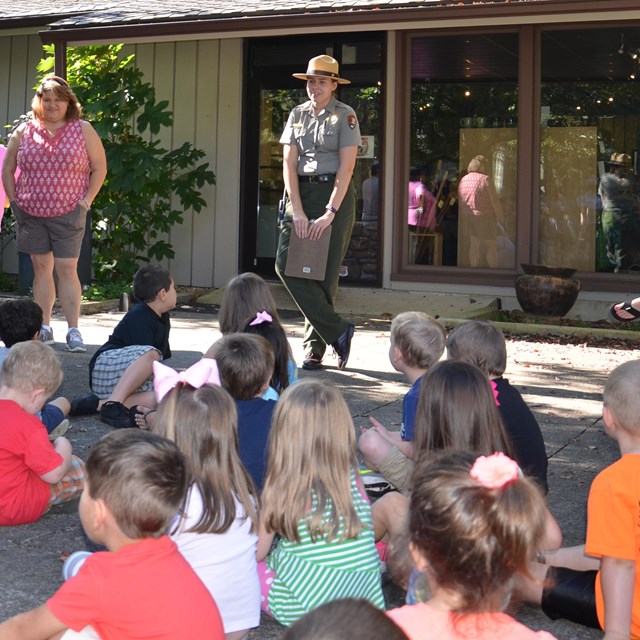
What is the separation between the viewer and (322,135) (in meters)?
7.15

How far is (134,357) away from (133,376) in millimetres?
123

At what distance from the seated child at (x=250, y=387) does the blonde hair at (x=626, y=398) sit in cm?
136

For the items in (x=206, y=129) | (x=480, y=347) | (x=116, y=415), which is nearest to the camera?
(x=480, y=347)

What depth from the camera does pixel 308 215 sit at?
24.1 ft

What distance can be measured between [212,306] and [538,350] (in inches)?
154

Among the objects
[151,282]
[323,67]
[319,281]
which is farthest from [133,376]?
[323,67]

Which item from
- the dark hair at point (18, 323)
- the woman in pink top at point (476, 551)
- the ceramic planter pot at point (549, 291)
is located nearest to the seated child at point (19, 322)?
the dark hair at point (18, 323)

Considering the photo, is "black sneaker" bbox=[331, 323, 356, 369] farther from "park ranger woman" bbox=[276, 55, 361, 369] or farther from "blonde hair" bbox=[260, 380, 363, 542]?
"blonde hair" bbox=[260, 380, 363, 542]

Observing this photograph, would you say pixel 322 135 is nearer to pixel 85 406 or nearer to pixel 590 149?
pixel 85 406

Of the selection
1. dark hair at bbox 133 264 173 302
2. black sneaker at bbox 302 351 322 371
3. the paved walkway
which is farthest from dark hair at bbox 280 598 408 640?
black sneaker at bbox 302 351 322 371

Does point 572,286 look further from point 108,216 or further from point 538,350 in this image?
point 108,216

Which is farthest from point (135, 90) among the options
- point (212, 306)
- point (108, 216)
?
point (212, 306)

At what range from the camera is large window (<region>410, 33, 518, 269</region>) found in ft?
35.8

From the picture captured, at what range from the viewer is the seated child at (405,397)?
4.15 m
